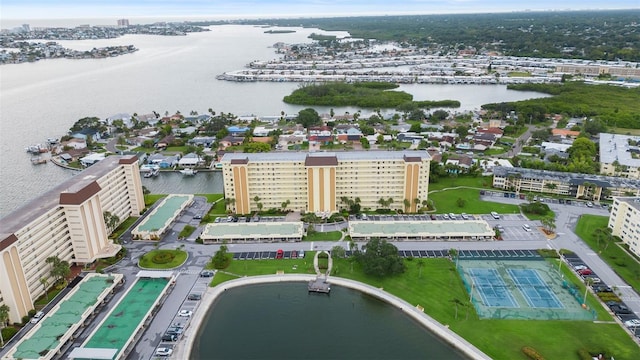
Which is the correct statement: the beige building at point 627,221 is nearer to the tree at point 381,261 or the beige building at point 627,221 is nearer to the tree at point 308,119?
the tree at point 381,261

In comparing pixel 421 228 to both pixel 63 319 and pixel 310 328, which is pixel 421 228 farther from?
pixel 63 319

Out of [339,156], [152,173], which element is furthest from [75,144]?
[339,156]

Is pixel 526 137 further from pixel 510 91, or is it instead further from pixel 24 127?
pixel 24 127

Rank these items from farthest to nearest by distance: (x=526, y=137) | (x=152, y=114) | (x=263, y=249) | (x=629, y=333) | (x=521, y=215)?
1. (x=152, y=114)
2. (x=526, y=137)
3. (x=521, y=215)
4. (x=263, y=249)
5. (x=629, y=333)

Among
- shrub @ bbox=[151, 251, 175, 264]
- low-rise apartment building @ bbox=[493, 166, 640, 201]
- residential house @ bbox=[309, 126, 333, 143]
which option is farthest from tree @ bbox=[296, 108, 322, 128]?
shrub @ bbox=[151, 251, 175, 264]

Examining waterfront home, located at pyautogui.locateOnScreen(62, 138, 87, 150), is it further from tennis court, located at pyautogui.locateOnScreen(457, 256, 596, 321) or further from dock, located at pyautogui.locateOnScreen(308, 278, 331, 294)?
tennis court, located at pyautogui.locateOnScreen(457, 256, 596, 321)

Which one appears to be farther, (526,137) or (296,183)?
(526,137)

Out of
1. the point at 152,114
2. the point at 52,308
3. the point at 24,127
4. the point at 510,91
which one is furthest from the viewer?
the point at 510,91

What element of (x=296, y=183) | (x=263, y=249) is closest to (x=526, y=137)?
(x=296, y=183)
